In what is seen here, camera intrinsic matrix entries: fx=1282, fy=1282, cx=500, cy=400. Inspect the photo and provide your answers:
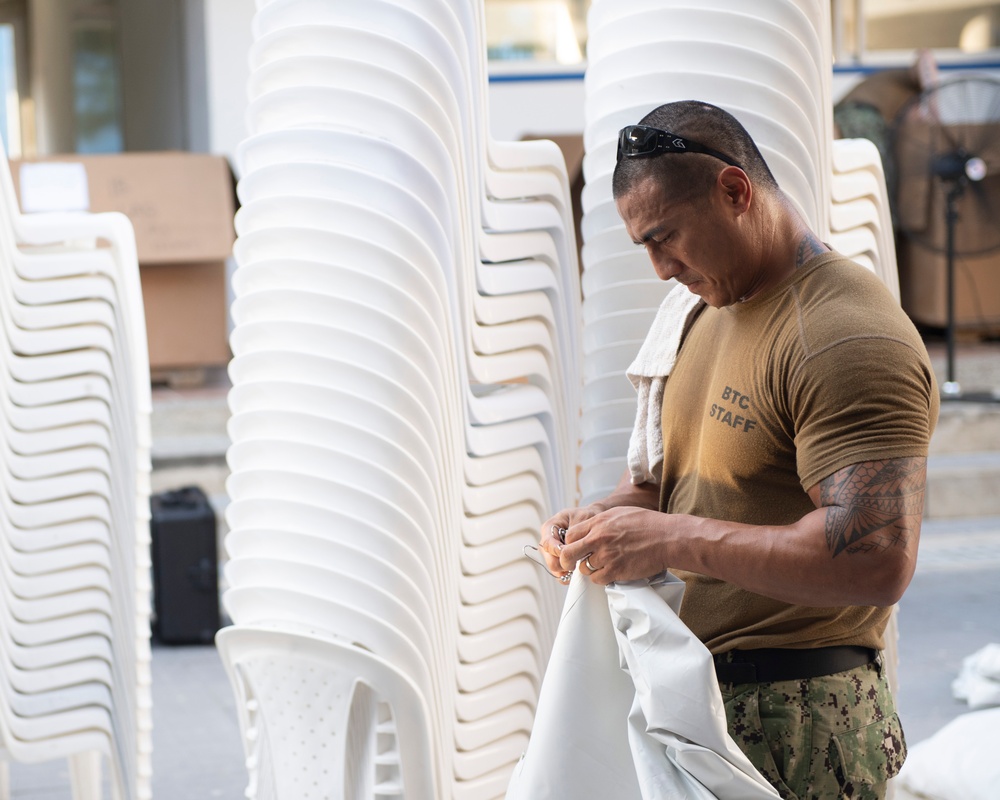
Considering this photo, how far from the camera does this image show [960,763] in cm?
301

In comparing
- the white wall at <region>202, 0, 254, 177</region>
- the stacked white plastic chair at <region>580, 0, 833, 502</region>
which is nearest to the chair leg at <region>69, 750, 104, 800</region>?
the stacked white plastic chair at <region>580, 0, 833, 502</region>

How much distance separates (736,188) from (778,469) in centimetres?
35

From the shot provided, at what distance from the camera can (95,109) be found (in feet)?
40.6

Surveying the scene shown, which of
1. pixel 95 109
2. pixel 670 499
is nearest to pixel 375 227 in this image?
pixel 670 499

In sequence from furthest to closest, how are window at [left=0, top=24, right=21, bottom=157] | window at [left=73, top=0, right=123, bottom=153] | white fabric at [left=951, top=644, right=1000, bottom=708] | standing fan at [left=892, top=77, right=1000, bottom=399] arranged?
window at [left=0, top=24, right=21, bottom=157] → window at [left=73, top=0, right=123, bottom=153] → standing fan at [left=892, top=77, right=1000, bottom=399] → white fabric at [left=951, top=644, right=1000, bottom=708]

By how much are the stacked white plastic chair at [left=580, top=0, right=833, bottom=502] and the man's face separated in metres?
0.67

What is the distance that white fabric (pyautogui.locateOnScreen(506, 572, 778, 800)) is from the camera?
1.52 meters

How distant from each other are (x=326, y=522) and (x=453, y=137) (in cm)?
70

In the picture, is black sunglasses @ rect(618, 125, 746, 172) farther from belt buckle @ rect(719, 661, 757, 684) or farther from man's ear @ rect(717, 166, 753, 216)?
belt buckle @ rect(719, 661, 757, 684)

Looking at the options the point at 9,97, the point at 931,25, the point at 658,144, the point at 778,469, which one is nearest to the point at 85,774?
the point at 778,469

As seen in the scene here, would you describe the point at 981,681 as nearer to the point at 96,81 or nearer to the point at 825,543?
the point at 825,543

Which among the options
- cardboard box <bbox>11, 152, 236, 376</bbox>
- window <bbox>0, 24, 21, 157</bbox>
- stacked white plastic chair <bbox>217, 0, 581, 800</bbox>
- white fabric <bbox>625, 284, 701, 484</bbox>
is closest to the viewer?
white fabric <bbox>625, 284, 701, 484</bbox>

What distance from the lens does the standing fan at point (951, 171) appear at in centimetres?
665

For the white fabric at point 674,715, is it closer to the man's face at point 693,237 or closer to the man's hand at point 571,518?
the man's hand at point 571,518
